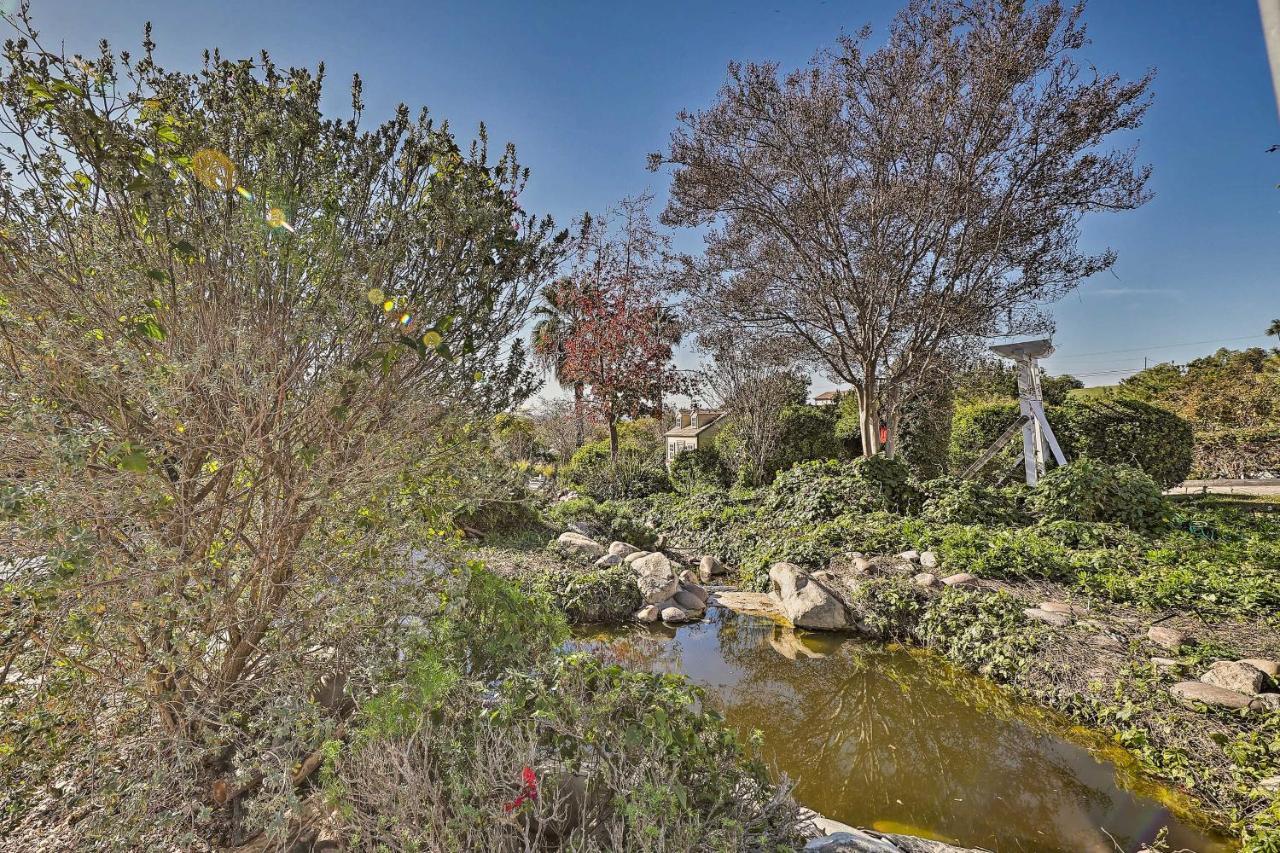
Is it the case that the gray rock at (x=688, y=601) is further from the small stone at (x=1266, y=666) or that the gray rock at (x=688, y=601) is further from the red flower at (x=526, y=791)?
the red flower at (x=526, y=791)

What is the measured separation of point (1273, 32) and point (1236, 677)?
452 centimetres

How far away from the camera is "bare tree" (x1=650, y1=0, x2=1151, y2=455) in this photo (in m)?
7.81

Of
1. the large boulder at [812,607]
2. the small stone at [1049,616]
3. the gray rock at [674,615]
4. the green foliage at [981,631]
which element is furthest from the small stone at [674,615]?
the small stone at [1049,616]

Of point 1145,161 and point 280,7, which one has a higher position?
point 1145,161

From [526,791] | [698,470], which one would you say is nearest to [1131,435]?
[698,470]

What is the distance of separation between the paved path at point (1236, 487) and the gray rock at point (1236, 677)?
30.0ft

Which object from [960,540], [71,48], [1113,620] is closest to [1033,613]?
[1113,620]

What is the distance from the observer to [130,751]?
84.6 inches

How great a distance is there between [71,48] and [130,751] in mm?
2602

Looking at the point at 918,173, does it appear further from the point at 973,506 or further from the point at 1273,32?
the point at 1273,32

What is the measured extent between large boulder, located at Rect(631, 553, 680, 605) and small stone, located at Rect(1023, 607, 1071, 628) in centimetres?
352

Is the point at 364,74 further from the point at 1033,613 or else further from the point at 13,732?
the point at 1033,613

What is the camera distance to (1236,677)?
3580 millimetres

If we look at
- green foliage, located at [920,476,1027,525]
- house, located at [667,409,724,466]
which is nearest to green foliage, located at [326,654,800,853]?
green foliage, located at [920,476,1027,525]
